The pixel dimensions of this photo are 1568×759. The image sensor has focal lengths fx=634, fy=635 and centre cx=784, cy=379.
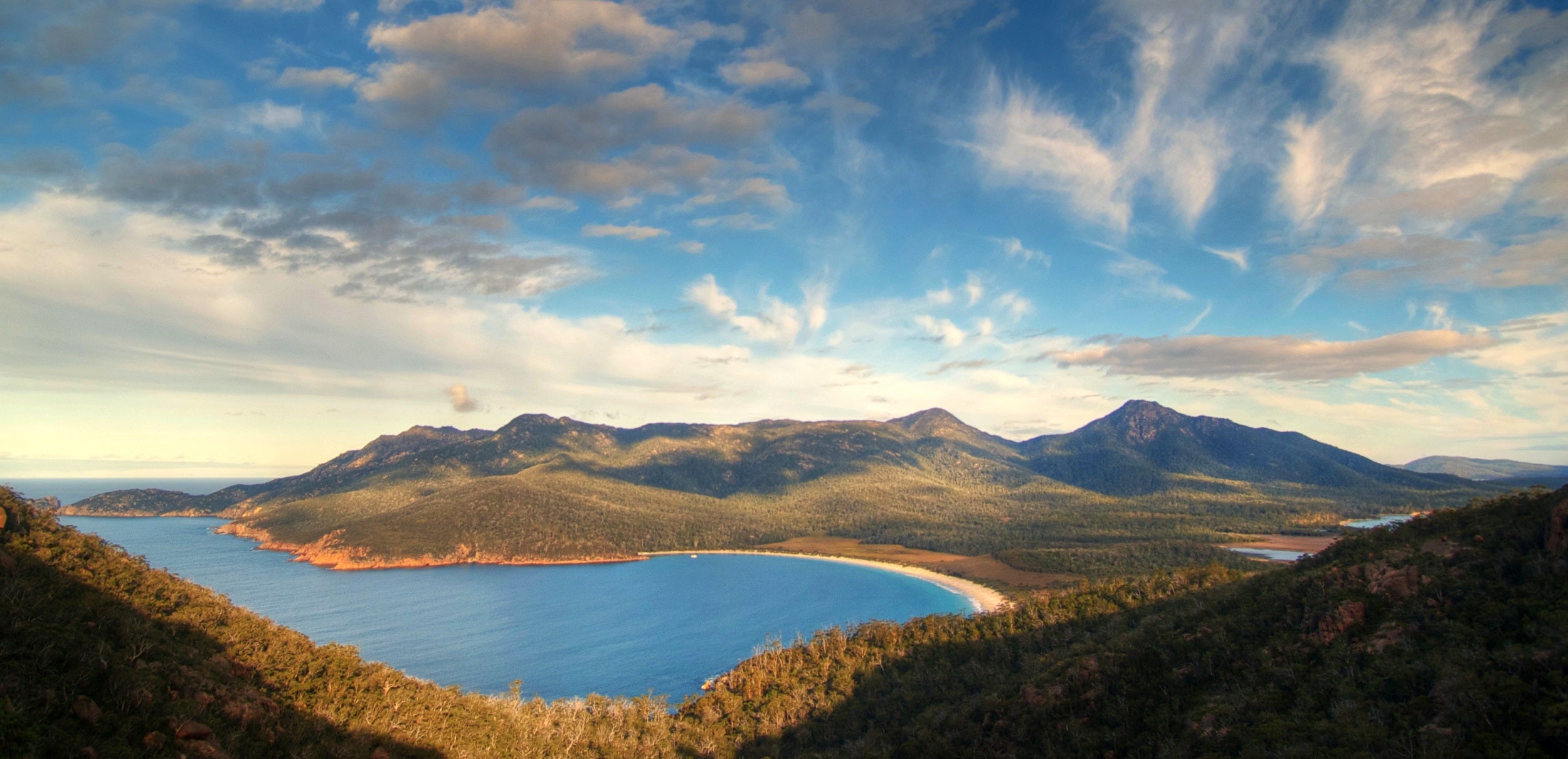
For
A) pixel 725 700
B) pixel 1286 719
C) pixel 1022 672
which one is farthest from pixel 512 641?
pixel 1286 719

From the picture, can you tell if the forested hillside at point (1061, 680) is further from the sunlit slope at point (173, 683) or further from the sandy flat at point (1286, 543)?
the sandy flat at point (1286, 543)

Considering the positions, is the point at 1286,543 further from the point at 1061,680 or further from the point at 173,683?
the point at 173,683

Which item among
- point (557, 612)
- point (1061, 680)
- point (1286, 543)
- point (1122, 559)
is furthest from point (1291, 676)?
point (1286, 543)

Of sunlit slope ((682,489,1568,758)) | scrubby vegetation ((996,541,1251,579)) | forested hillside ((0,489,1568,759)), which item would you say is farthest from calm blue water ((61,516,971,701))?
forested hillside ((0,489,1568,759))

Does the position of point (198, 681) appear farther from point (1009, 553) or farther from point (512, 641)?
point (1009, 553)

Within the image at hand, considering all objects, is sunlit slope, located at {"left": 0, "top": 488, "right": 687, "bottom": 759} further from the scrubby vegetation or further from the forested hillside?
the scrubby vegetation

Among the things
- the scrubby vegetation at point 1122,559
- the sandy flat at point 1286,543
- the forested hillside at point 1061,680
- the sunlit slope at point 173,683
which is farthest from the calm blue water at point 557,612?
the sandy flat at point 1286,543
